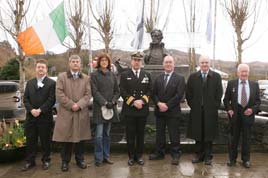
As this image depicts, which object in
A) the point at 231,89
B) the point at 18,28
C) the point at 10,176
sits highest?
the point at 18,28

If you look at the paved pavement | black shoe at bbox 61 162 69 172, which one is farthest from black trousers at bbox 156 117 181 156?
black shoe at bbox 61 162 69 172

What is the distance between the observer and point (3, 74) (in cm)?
2555

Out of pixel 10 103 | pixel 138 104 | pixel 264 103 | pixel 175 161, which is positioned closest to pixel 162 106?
pixel 138 104

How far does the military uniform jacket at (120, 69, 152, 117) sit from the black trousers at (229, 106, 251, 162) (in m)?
1.44

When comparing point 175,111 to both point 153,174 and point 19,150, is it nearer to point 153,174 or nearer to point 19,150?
point 153,174

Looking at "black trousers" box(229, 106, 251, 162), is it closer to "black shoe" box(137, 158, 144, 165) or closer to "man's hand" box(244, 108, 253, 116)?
"man's hand" box(244, 108, 253, 116)

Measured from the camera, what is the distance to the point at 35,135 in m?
5.52

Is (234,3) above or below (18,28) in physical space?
above

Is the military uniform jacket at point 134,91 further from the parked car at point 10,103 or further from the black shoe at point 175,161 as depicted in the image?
the parked car at point 10,103

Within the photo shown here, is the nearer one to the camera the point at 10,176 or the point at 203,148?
the point at 10,176

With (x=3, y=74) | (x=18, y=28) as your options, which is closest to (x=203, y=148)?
(x=18, y=28)

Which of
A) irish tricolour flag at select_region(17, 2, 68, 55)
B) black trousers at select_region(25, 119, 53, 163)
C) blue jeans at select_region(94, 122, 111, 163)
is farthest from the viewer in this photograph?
irish tricolour flag at select_region(17, 2, 68, 55)

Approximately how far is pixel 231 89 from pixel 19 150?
3.62 meters

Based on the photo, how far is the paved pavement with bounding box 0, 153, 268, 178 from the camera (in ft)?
16.6
